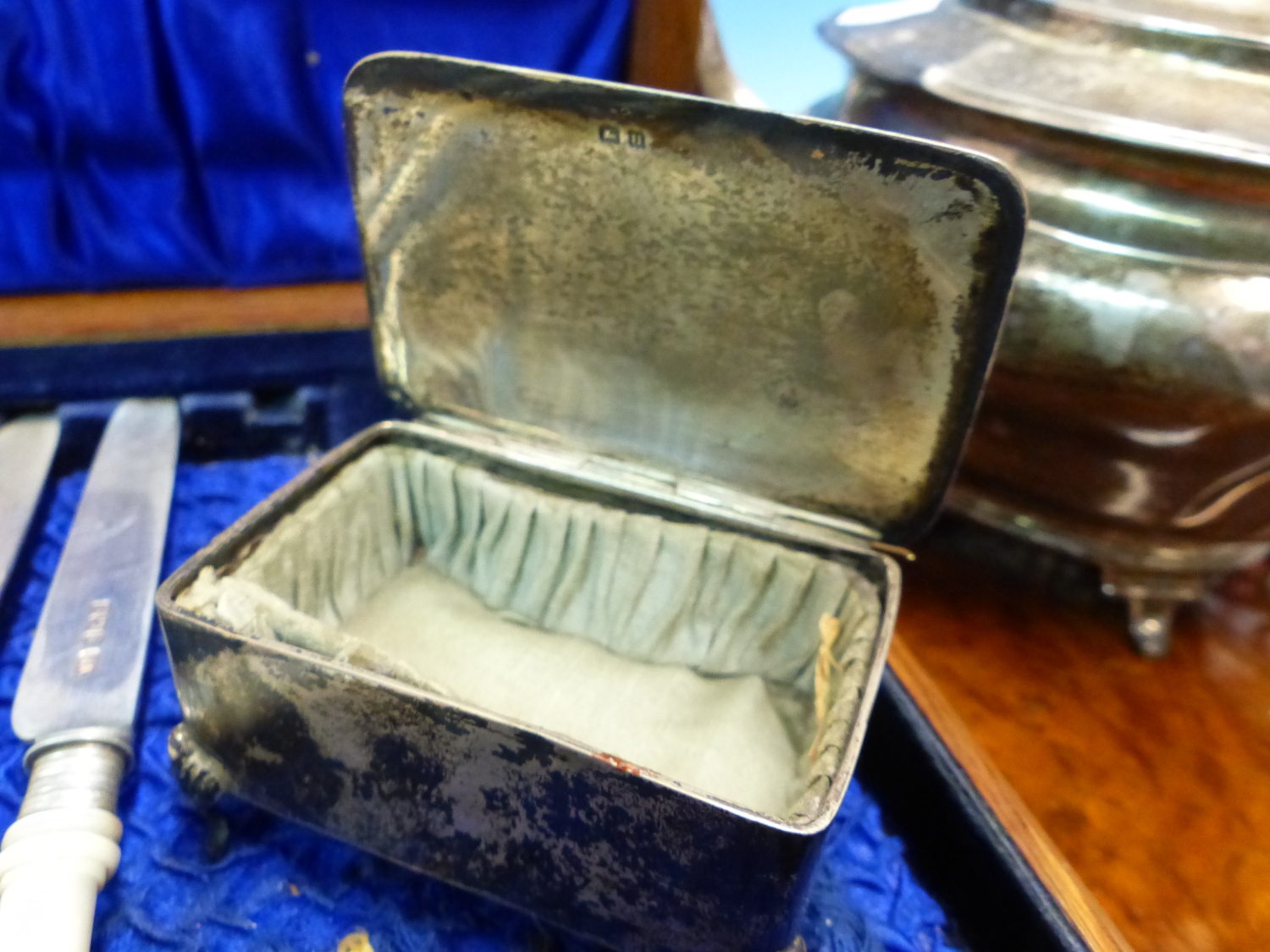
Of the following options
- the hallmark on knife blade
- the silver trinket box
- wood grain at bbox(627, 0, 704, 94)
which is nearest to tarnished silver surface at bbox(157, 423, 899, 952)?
the silver trinket box

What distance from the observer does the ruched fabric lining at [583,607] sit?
0.53 m

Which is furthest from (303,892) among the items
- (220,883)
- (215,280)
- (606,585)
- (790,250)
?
(215,280)

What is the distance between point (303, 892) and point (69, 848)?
0.40 feet

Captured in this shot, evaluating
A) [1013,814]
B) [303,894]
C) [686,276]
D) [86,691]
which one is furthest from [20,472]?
[1013,814]

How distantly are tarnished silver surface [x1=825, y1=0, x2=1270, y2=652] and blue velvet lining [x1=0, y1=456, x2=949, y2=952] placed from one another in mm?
278

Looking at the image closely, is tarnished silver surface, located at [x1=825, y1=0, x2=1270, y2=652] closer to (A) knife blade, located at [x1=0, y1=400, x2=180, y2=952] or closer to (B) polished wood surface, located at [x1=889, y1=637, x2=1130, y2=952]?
(B) polished wood surface, located at [x1=889, y1=637, x2=1130, y2=952]

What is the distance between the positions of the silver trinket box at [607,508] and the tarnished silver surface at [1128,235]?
100 millimetres

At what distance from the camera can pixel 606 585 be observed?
0.61m

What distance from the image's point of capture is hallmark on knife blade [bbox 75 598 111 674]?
54 cm

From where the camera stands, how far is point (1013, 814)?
20.1 inches

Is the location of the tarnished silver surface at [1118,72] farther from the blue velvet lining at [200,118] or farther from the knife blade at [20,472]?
the knife blade at [20,472]

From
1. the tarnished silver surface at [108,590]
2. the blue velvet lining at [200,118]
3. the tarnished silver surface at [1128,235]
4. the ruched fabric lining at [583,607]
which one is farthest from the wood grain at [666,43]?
the tarnished silver surface at [108,590]

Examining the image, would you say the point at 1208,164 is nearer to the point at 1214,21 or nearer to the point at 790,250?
the point at 1214,21

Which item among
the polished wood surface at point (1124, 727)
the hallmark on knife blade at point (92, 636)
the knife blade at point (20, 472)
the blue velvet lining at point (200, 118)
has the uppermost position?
the blue velvet lining at point (200, 118)
